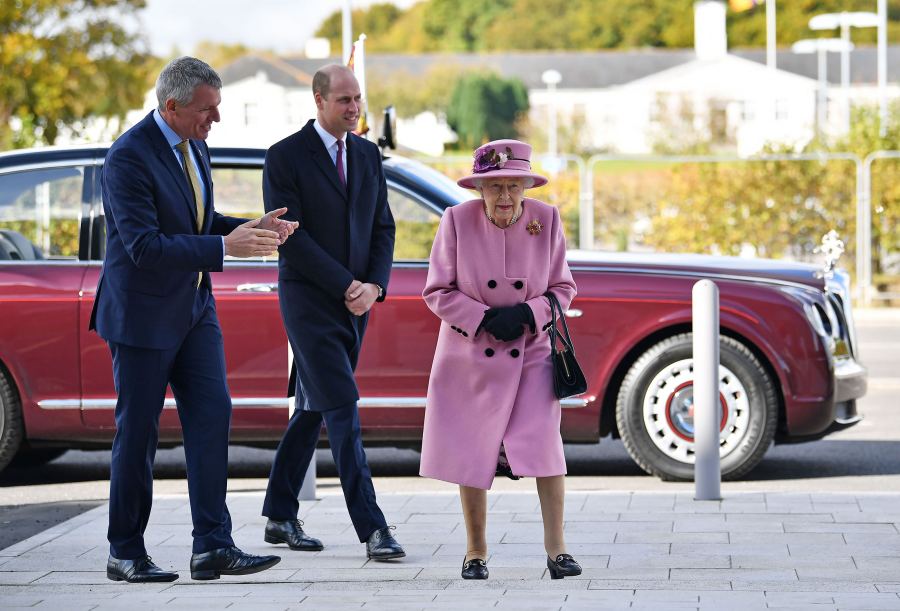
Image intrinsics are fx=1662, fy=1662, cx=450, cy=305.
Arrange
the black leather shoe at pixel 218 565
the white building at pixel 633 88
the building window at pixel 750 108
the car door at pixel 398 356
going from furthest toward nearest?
1. the building window at pixel 750 108
2. the white building at pixel 633 88
3. the car door at pixel 398 356
4. the black leather shoe at pixel 218 565

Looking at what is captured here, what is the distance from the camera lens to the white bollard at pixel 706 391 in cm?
784

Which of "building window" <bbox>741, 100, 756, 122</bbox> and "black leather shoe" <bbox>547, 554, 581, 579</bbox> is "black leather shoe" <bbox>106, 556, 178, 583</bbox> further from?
"building window" <bbox>741, 100, 756, 122</bbox>

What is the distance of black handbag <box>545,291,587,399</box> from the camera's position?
598cm

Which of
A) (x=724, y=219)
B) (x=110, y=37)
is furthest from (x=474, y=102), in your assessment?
(x=724, y=219)

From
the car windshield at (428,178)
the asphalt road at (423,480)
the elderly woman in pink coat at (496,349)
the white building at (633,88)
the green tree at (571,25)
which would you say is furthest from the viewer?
the green tree at (571,25)

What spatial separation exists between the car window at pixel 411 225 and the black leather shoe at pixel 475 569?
2.96 metres

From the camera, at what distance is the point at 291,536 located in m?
6.84

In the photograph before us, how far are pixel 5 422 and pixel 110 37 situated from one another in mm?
25601

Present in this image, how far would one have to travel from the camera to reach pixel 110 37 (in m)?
33.2

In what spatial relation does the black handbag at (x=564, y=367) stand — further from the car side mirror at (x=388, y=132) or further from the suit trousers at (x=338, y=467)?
the car side mirror at (x=388, y=132)

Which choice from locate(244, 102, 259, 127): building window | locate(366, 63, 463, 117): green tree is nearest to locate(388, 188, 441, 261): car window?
locate(366, 63, 463, 117): green tree

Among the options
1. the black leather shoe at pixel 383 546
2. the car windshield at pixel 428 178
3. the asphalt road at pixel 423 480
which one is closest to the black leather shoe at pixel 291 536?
the black leather shoe at pixel 383 546

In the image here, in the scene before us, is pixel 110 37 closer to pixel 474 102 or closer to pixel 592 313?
pixel 592 313

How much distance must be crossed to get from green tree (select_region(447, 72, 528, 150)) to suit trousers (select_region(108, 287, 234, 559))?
9118 cm
